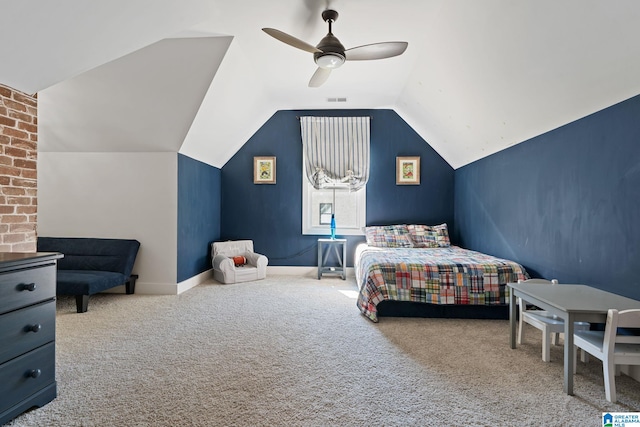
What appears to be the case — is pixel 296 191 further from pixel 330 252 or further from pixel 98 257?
pixel 98 257

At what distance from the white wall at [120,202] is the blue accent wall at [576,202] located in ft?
13.3

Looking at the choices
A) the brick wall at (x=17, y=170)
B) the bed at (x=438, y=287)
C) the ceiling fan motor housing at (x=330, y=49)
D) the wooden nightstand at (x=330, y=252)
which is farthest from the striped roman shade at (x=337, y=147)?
the brick wall at (x=17, y=170)

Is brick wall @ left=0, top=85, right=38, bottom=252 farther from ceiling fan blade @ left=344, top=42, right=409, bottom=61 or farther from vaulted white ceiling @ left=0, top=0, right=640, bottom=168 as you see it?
ceiling fan blade @ left=344, top=42, right=409, bottom=61

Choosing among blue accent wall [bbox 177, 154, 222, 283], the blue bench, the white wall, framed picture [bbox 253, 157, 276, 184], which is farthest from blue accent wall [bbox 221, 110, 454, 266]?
the blue bench

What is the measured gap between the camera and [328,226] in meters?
5.52

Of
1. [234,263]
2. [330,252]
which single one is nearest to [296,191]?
[330,252]

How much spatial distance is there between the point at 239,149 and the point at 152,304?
2908mm

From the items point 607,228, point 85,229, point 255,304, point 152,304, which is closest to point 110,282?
point 152,304

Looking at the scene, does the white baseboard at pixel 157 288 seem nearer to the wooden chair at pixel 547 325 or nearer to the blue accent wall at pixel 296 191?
the blue accent wall at pixel 296 191

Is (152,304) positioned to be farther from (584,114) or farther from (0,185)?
(584,114)

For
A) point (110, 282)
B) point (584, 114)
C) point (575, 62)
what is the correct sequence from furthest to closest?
point (110, 282), point (584, 114), point (575, 62)

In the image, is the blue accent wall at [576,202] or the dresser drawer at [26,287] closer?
the dresser drawer at [26,287]

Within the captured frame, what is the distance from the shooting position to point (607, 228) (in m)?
2.34

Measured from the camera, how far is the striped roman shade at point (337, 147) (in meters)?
5.34
